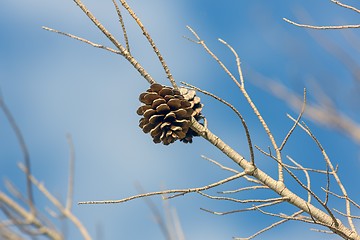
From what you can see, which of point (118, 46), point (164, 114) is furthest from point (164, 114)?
point (118, 46)

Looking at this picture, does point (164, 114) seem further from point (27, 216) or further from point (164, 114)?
point (27, 216)

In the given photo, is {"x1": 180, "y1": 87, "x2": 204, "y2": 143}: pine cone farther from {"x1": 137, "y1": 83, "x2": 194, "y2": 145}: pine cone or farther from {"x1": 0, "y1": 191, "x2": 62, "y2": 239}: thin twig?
{"x1": 0, "y1": 191, "x2": 62, "y2": 239}: thin twig

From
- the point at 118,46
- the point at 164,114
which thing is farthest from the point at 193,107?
the point at 118,46

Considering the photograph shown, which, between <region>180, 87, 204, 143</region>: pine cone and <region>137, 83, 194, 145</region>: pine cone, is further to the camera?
<region>180, 87, 204, 143</region>: pine cone

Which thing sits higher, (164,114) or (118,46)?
(118,46)

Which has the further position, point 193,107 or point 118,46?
point 193,107

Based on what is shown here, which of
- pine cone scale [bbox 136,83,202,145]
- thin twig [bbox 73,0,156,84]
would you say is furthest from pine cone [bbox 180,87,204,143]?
thin twig [bbox 73,0,156,84]

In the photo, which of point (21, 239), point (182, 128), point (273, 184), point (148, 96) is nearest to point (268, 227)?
point (273, 184)

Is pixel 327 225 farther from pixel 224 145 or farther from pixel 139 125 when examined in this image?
pixel 139 125

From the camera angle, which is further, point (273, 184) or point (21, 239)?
point (273, 184)
